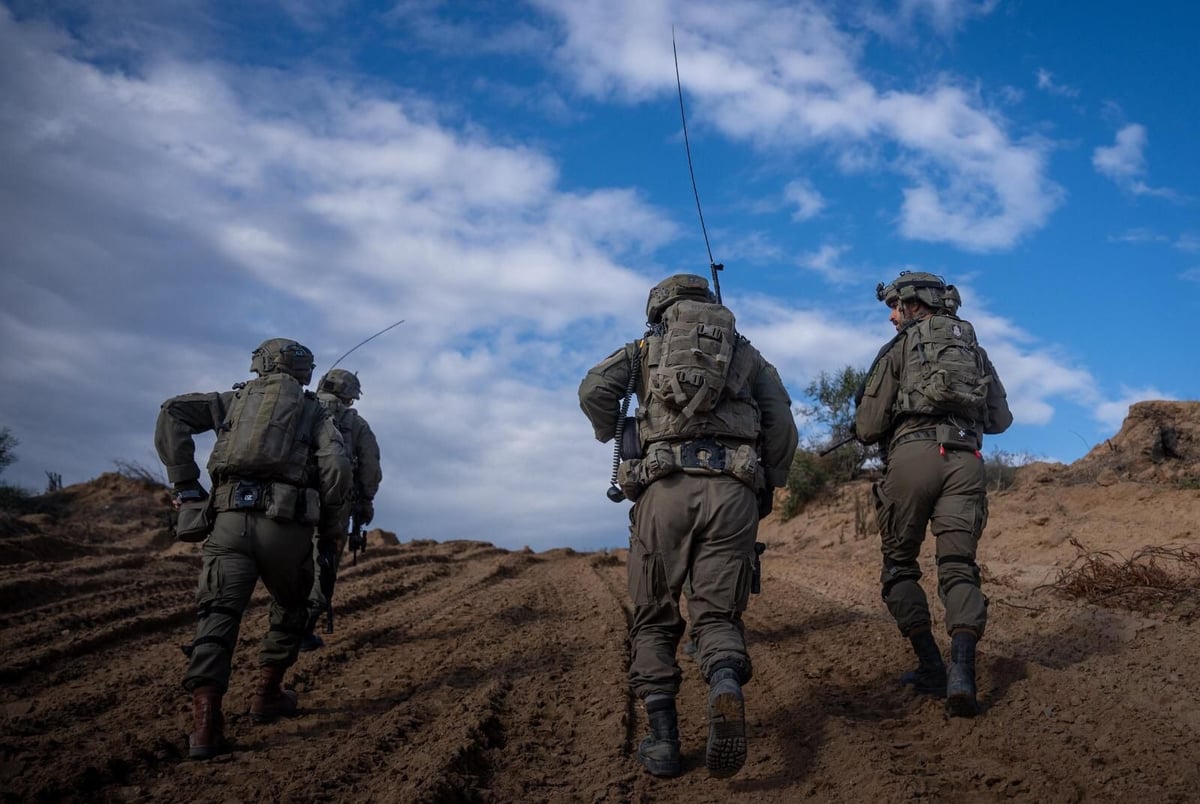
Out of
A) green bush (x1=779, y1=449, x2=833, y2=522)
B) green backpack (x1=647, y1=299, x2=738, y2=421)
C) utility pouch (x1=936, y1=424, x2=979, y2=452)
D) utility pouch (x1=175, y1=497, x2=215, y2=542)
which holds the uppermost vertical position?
green bush (x1=779, y1=449, x2=833, y2=522)

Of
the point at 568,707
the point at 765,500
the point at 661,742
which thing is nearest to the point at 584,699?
the point at 568,707

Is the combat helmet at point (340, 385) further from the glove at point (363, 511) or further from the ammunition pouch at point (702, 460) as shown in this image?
the ammunition pouch at point (702, 460)

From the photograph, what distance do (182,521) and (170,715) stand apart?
109cm

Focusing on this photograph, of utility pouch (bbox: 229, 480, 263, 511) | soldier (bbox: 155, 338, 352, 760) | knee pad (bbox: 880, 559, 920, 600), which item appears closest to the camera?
soldier (bbox: 155, 338, 352, 760)

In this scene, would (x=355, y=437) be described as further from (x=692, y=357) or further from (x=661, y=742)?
(x=661, y=742)

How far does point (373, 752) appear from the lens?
14.0 ft

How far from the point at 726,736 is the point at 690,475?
1.26 metres

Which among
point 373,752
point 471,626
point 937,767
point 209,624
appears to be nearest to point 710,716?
point 937,767

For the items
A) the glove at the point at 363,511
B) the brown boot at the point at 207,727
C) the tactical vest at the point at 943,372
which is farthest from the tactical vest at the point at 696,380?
the glove at the point at 363,511

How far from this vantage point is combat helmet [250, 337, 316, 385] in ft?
18.1

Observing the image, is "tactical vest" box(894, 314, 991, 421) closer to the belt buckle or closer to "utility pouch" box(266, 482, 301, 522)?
the belt buckle

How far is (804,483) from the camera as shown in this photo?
1720 centimetres

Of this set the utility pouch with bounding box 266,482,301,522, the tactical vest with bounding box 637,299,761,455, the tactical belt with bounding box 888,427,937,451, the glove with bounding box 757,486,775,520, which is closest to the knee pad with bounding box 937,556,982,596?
the tactical belt with bounding box 888,427,937,451

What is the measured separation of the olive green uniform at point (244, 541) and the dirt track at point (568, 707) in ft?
1.47
